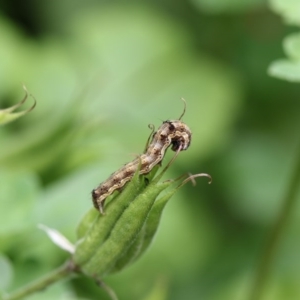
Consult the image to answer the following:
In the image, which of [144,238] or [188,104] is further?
[188,104]

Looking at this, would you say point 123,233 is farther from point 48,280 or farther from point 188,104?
point 188,104

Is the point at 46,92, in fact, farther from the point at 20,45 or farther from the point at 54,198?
the point at 54,198

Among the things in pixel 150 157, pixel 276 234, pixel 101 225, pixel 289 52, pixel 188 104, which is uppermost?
pixel 188 104

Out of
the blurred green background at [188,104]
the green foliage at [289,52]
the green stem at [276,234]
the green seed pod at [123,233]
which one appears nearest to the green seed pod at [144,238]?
the green seed pod at [123,233]

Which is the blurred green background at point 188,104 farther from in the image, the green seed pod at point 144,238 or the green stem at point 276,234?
the green seed pod at point 144,238

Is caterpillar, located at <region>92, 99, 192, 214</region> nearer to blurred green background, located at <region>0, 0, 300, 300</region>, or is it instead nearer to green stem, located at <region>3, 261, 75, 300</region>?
green stem, located at <region>3, 261, 75, 300</region>

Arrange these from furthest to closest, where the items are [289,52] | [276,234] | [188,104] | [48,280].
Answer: [188,104], [276,234], [289,52], [48,280]

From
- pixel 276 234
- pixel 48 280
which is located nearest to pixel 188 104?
pixel 276 234
